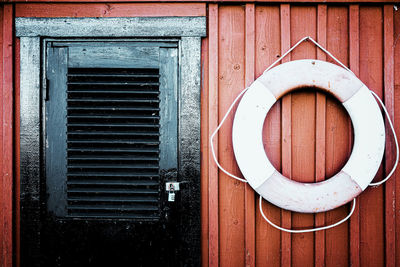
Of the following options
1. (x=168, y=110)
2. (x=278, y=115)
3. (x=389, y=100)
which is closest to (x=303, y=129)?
(x=278, y=115)

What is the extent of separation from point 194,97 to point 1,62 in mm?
1251

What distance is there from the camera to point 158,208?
61.6 inches

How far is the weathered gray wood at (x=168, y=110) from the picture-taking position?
1553mm

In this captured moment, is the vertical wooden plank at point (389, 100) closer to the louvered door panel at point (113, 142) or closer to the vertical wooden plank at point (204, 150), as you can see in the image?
the vertical wooden plank at point (204, 150)

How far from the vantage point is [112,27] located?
1.54m

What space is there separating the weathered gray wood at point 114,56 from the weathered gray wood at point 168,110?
0.25 ft

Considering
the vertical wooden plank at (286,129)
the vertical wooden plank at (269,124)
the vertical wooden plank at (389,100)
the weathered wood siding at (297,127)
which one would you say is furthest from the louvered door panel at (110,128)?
the vertical wooden plank at (389,100)

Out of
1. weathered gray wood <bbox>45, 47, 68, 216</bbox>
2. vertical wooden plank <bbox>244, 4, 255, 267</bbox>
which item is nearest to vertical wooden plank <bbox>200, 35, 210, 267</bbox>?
vertical wooden plank <bbox>244, 4, 255, 267</bbox>

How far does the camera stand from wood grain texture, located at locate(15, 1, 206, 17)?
154 cm

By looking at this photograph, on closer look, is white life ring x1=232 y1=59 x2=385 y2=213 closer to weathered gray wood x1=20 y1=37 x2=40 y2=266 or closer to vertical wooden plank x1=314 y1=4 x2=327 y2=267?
vertical wooden plank x1=314 y1=4 x2=327 y2=267

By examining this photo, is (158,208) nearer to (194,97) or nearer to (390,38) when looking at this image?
(194,97)

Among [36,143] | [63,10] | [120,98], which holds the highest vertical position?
[63,10]

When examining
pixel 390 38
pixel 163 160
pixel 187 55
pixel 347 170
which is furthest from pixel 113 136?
pixel 390 38

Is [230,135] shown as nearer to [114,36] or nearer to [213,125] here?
[213,125]
